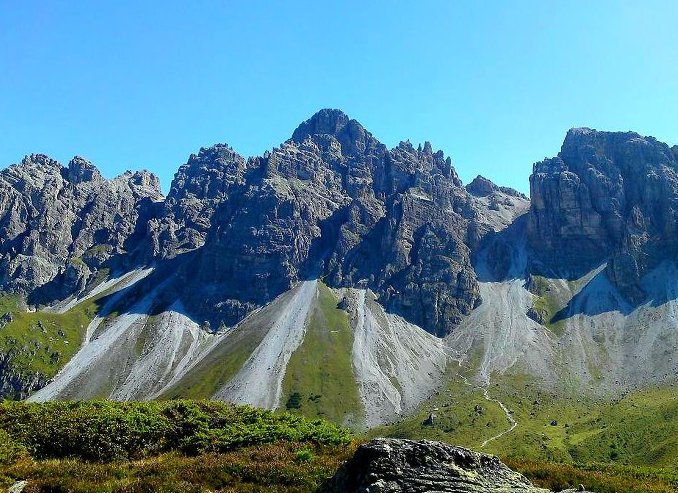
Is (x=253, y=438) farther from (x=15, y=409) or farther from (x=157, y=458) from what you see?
(x=15, y=409)

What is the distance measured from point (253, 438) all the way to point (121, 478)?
9.42 meters

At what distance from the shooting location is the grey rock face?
685 inches

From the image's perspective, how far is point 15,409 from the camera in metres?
34.2

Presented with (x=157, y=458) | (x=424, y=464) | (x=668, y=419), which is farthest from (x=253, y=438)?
(x=668, y=419)

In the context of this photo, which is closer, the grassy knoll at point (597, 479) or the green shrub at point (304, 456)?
the grassy knoll at point (597, 479)

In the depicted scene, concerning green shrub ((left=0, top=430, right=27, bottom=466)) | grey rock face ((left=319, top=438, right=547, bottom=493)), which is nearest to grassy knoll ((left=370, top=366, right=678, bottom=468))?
grey rock face ((left=319, top=438, right=547, bottom=493))

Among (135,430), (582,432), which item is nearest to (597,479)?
(135,430)

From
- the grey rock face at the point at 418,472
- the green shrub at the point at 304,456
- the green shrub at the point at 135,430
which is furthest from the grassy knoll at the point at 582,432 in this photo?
the grey rock face at the point at 418,472

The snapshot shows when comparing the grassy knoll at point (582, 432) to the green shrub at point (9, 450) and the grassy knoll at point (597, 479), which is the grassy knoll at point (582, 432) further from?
the green shrub at point (9, 450)

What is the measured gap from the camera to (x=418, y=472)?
1798 centimetres

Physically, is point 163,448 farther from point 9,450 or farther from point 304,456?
point 304,456

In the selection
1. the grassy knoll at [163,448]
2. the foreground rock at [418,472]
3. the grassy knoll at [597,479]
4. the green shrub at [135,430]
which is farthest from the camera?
the green shrub at [135,430]

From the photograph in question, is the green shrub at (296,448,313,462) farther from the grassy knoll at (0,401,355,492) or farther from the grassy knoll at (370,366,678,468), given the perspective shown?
the grassy knoll at (370,366,678,468)

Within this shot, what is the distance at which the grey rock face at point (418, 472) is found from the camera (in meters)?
17.4
